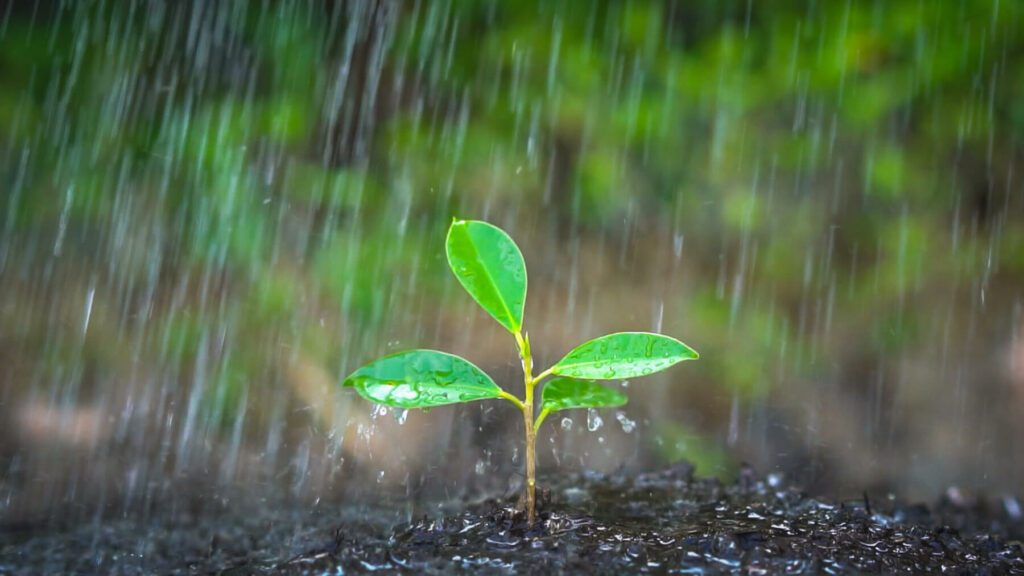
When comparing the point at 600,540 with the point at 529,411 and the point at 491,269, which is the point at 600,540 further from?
the point at 491,269

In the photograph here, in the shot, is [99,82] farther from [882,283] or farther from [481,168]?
[882,283]

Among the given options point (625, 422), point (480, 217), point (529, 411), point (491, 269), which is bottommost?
point (625, 422)

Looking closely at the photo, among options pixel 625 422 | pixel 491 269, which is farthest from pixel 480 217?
pixel 491 269

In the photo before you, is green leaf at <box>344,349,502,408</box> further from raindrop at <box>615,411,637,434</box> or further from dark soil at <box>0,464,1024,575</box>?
raindrop at <box>615,411,637,434</box>

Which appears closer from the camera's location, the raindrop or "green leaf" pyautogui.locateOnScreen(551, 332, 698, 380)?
"green leaf" pyautogui.locateOnScreen(551, 332, 698, 380)

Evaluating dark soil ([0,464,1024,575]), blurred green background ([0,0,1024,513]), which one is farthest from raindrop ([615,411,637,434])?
dark soil ([0,464,1024,575])
